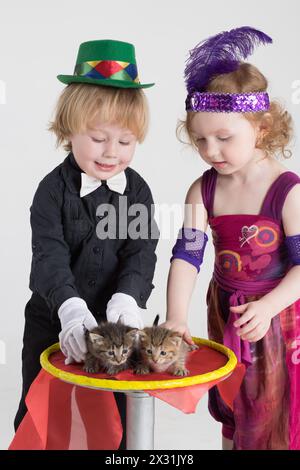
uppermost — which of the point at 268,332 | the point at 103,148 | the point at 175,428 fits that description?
the point at 103,148

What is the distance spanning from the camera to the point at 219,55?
188 cm

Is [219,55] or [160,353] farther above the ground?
[219,55]

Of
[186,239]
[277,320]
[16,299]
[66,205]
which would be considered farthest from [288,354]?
[16,299]

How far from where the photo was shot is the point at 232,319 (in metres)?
1.94

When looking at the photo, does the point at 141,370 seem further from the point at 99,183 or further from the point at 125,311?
the point at 99,183

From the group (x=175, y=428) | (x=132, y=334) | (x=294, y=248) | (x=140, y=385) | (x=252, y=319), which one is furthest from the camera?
(x=175, y=428)

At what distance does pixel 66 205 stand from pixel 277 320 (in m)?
0.61

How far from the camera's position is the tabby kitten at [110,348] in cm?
154

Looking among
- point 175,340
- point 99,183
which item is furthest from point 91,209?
point 175,340

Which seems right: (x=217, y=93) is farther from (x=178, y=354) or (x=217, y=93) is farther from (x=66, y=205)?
(x=178, y=354)

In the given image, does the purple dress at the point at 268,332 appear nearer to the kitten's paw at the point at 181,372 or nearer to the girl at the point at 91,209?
the girl at the point at 91,209

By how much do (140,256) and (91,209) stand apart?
0.17 meters

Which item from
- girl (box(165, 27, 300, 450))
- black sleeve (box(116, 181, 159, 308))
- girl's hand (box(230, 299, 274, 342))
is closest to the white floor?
girl (box(165, 27, 300, 450))

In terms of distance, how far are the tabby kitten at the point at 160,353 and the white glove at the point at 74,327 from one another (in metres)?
0.13
